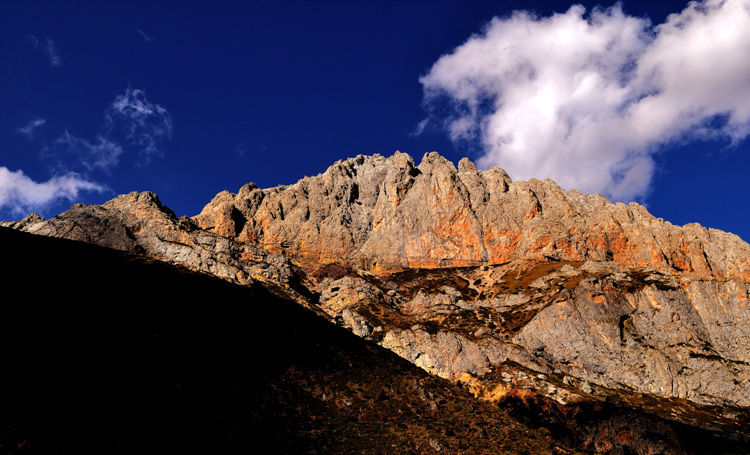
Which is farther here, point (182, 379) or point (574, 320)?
point (574, 320)

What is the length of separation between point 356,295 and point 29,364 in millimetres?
140199

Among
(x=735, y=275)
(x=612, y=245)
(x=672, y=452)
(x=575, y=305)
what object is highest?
(x=612, y=245)

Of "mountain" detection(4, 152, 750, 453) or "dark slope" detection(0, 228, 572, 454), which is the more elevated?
"mountain" detection(4, 152, 750, 453)

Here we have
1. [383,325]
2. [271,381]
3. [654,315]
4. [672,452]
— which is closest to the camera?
[271,381]

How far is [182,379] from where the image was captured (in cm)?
4091

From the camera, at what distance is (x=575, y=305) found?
129 m

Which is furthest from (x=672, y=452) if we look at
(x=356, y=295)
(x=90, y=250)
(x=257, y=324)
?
(x=356, y=295)

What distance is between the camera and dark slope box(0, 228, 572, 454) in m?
29.7

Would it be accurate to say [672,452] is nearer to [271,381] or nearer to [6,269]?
[271,381]

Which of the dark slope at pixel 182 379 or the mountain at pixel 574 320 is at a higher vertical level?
the mountain at pixel 574 320

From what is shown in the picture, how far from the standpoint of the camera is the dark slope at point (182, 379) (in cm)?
2967

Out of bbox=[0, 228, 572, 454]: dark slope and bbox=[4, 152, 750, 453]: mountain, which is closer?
bbox=[0, 228, 572, 454]: dark slope

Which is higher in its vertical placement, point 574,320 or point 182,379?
point 574,320

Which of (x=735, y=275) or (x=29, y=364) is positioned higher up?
(x=735, y=275)
